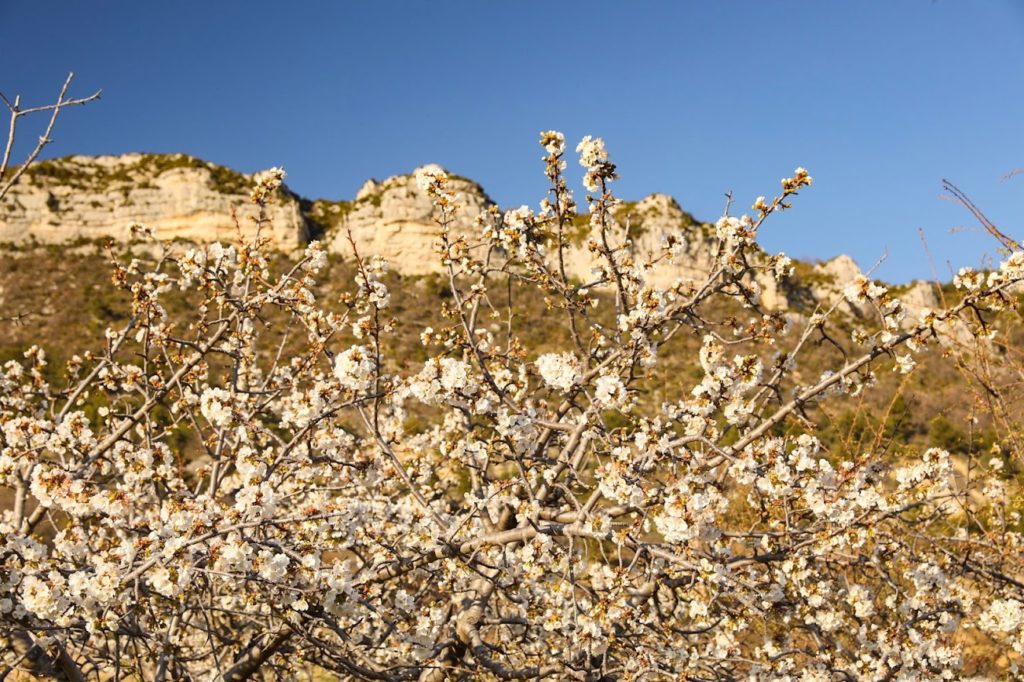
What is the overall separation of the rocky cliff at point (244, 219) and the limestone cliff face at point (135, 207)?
0.23 ft

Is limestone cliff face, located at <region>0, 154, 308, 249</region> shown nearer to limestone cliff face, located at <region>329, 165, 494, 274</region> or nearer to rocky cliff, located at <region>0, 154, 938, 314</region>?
rocky cliff, located at <region>0, 154, 938, 314</region>

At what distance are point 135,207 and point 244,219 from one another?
369 inches

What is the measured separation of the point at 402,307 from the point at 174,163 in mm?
28512

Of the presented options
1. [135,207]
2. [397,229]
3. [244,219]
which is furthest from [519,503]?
[135,207]

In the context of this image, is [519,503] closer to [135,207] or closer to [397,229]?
[397,229]

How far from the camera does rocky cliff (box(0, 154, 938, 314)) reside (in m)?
47.6

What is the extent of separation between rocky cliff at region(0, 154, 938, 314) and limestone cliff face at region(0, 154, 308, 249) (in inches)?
2.8

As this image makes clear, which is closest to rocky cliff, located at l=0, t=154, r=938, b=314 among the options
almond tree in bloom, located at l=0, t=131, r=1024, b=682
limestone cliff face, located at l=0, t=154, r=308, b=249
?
limestone cliff face, located at l=0, t=154, r=308, b=249

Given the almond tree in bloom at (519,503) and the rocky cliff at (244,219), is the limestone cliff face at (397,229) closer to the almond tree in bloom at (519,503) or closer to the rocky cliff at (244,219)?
the rocky cliff at (244,219)

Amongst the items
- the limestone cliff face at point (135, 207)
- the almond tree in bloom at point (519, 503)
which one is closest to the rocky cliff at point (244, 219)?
the limestone cliff face at point (135, 207)

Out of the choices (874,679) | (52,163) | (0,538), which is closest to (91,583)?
(0,538)

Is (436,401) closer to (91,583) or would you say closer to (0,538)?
(91,583)

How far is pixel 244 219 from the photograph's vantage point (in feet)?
157

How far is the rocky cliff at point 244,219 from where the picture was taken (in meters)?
47.6
